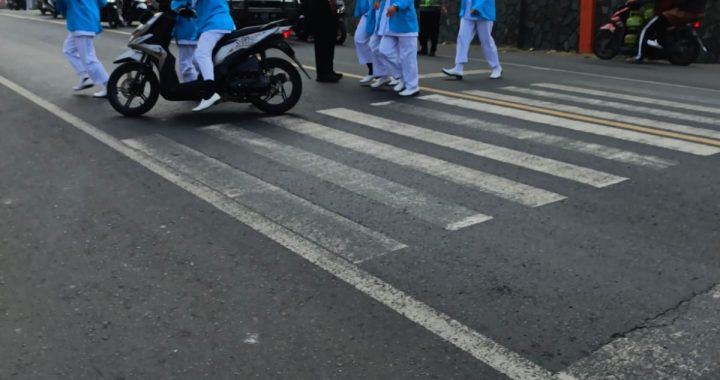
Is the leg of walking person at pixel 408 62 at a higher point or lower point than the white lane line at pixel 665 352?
higher

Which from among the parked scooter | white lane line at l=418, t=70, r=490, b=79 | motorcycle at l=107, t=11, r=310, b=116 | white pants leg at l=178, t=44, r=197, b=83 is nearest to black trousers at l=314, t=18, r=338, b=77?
white lane line at l=418, t=70, r=490, b=79

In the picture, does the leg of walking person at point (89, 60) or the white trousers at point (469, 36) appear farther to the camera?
the white trousers at point (469, 36)

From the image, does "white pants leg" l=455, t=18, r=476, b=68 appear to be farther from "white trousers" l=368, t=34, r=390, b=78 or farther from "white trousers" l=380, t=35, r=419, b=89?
"white trousers" l=380, t=35, r=419, b=89

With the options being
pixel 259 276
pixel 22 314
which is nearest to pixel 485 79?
pixel 259 276

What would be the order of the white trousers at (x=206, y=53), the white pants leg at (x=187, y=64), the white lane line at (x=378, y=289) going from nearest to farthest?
1. the white lane line at (x=378, y=289)
2. the white trousers at (x=206, y=53)
3. the white pants leg at (x=187, y=64)

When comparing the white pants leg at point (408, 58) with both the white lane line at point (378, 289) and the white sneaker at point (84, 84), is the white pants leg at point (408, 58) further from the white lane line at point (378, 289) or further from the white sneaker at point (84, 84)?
the white lane line at point (378, 289)

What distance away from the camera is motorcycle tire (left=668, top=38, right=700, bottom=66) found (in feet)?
48.0

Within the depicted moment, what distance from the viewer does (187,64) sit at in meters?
9.27

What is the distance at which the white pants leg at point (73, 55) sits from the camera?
1009 cm

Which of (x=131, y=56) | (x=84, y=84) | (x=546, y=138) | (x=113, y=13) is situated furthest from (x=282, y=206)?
(x=113, y=13)

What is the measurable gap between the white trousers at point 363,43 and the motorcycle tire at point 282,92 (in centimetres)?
278

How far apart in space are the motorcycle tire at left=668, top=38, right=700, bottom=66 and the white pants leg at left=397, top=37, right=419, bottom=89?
7122 millimetres

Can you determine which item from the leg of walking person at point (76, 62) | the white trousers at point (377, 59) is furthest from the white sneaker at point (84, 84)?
the white trousers at point (377, 59)

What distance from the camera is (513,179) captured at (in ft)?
19.1
